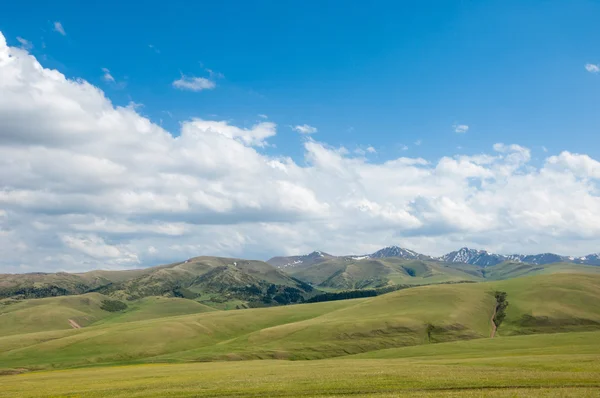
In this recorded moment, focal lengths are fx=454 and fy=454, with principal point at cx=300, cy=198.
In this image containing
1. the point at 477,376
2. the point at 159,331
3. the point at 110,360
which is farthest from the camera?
the point at 159,331

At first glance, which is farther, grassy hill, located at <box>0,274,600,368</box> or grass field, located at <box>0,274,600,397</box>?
grassy hill, located at <box>0,274,600,368</box>

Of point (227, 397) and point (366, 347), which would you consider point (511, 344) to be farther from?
point (227, 397)

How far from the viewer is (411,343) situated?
15412 cm

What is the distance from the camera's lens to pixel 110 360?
16175 cm

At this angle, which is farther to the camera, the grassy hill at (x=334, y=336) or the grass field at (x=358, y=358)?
the grassy hill at (x=334, y=336)

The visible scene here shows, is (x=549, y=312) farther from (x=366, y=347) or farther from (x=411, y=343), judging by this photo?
(x=366, y=347)

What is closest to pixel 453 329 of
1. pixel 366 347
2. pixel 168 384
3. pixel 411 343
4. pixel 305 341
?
pixel 411 343

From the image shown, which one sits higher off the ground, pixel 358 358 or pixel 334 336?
pixel 334 336

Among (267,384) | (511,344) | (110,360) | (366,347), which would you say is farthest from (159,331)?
(267,384)

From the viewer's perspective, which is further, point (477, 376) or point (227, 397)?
point (477, 376)

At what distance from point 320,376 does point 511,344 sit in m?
80.7

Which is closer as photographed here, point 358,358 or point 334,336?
point 358,358

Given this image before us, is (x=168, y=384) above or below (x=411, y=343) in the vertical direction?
above

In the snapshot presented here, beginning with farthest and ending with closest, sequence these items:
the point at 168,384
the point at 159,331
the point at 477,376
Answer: the point at 159,331, the point at 168,384, the point at 477,376
